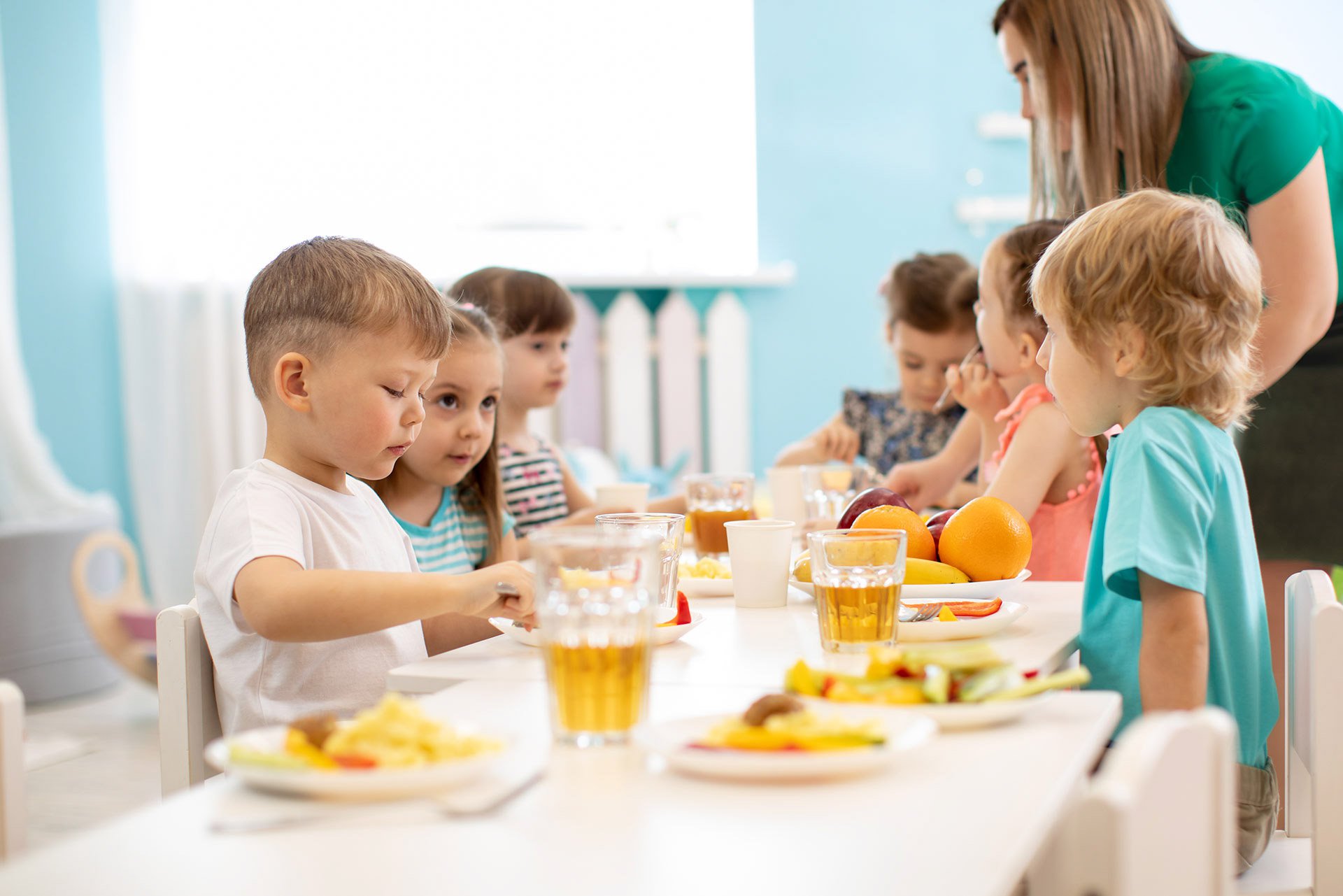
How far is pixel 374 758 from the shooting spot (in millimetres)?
619

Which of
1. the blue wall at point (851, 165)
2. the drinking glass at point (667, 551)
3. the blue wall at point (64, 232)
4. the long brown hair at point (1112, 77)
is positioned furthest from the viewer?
the blue wall at point (851, 165)

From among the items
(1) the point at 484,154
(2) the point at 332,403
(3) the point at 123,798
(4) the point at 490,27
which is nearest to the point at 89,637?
(3) the point at 123,798

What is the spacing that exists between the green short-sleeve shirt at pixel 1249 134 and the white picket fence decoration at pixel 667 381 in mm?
2610

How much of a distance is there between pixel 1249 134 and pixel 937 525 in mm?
773

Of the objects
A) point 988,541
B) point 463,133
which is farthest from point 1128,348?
point 463,133

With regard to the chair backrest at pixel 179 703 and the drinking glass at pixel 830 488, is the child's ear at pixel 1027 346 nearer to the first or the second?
the drinking glass at pixel 830 488

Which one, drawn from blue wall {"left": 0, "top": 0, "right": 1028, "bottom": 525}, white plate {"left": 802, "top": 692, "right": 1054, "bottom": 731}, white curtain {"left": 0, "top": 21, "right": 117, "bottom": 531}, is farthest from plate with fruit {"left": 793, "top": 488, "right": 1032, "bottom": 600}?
blue wall {"left": 0, "top": 0, "right": 1028, "bottom": 525}

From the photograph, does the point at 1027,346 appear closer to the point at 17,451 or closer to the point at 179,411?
the point at 17,451

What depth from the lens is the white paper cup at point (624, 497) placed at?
1.69 metres

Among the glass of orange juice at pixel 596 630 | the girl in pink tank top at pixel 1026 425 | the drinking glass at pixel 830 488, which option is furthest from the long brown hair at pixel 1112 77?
the glass of orange juice at pixel 596 630

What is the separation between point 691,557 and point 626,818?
3.37 feet

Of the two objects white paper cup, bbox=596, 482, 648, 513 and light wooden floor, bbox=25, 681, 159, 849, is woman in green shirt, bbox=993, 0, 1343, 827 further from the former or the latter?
light wooden floor, bbox=25, 681, 159, 849

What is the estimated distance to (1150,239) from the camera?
1.11 m

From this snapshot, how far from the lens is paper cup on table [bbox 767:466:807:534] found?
184 centimetres
